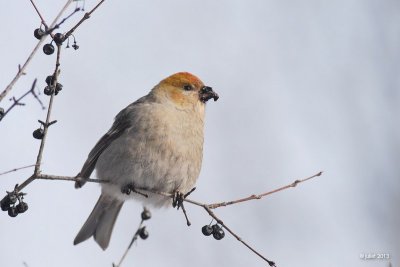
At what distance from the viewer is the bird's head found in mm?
5820

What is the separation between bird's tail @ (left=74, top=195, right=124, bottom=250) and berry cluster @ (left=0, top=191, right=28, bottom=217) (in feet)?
7.14

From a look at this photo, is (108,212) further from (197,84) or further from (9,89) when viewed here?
(9,89)

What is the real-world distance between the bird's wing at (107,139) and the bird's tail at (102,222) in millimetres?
533

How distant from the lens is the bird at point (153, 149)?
5016mm

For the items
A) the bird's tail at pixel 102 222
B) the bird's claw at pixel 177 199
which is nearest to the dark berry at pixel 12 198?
the bird's claw at pixel 177 199

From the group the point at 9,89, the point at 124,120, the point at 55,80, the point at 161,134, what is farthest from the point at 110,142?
the point at 9,89

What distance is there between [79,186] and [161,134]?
88 centimetres

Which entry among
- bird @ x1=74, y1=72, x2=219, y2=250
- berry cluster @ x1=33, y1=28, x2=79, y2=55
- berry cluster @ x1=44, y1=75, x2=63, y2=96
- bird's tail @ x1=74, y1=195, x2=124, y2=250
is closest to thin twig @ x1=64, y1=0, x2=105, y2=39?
berry cluster @ x1=33, y1=28, x2=79, y2=55

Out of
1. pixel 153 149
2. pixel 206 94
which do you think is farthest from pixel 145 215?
pixel 206 94

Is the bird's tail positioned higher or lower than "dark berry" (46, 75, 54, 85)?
lower

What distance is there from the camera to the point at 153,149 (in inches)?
197

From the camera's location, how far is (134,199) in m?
5.52

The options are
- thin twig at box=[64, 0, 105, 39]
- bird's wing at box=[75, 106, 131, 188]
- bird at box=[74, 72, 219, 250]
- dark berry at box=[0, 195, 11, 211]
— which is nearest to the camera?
thin twig at box=[64, 0, 105, 39]

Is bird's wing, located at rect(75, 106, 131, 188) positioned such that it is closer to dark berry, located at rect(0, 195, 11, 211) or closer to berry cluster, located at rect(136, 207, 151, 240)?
berry cluster, located at rect(136, 207, 151, 240)
